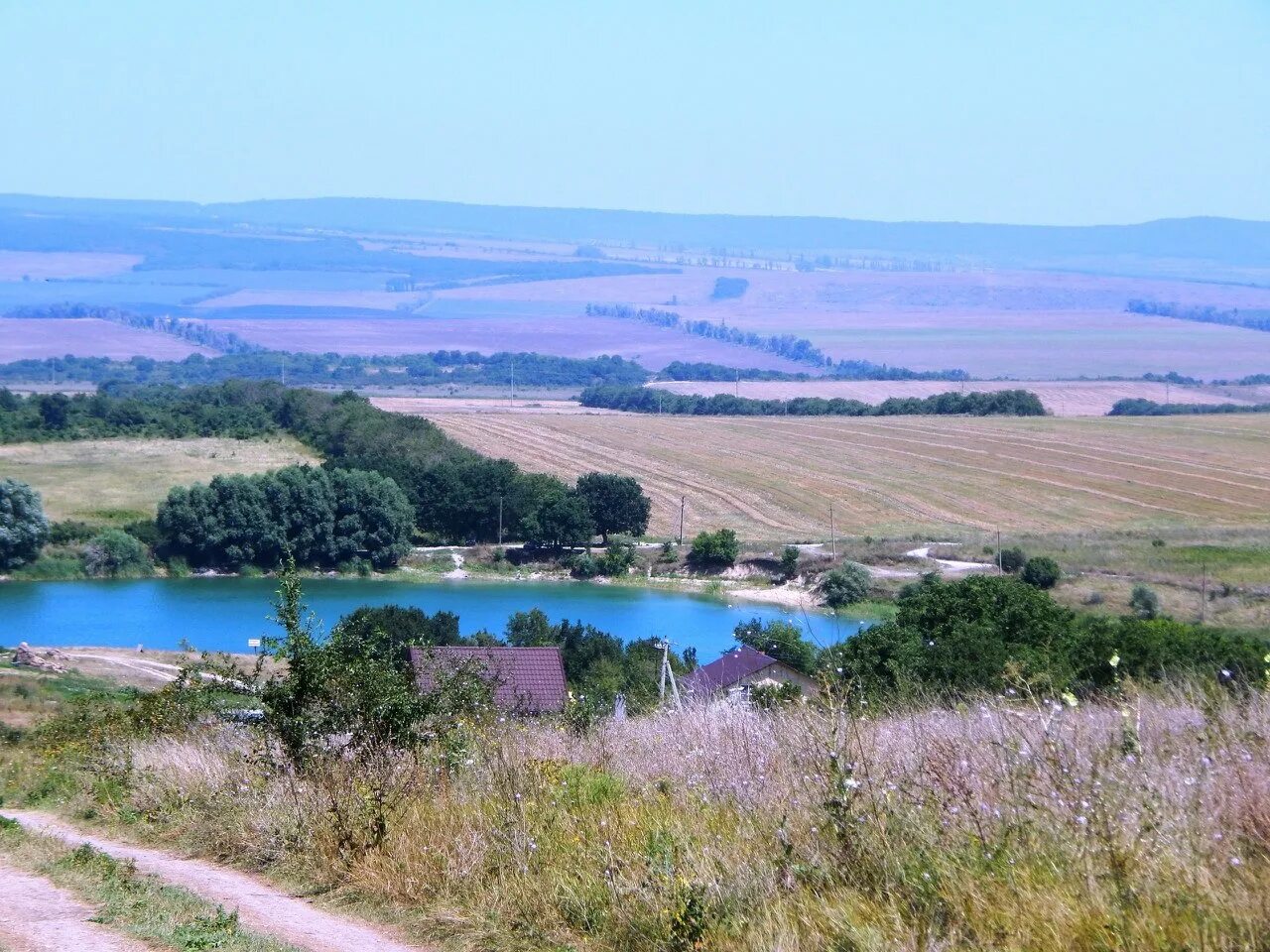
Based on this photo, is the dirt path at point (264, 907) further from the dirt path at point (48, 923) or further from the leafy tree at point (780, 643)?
the leafy tree at point (780, 643)

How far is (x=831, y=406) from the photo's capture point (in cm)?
7800

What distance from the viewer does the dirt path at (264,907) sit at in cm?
441

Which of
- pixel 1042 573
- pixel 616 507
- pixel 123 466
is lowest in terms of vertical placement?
pixel 123 466

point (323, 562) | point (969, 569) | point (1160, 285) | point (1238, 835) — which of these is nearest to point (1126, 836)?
point (1238, 835)

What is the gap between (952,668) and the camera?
12.7 m

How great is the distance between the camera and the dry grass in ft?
157

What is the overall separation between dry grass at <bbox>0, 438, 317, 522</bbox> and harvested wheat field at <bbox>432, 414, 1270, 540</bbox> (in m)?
8.72

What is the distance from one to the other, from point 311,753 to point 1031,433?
59.1 m

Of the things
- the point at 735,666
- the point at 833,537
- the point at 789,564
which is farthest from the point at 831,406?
the point at 735,666

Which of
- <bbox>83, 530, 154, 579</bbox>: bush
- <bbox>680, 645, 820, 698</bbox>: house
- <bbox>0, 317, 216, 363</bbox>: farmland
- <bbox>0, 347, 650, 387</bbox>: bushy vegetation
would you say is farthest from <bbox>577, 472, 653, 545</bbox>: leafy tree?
<bbox>0, 317, 216, 363</bbox>: farmland

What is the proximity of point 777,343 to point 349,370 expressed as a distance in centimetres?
4184

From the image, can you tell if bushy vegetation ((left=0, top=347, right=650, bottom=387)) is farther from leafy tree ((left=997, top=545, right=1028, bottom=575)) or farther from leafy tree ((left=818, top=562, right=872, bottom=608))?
leafy tree ((left=818, top=562, right=872, bottom=608))

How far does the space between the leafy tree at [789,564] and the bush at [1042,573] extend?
Answer: 6.14 metres

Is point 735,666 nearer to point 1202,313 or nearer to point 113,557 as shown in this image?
point 113,557
